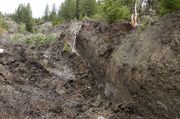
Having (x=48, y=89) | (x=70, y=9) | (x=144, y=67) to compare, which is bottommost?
(x=70, y=9)

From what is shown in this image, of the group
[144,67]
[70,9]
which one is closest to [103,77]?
[144,67]

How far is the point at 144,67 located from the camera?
10898 millimetres

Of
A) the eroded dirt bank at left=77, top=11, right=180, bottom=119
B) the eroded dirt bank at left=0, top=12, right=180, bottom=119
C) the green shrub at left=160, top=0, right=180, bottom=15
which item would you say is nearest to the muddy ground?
the eroded dirt bank at left=0, top=12, right=180, bottom=119

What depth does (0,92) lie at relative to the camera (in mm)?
13773

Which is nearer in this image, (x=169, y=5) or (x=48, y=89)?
(x=169, y=5)

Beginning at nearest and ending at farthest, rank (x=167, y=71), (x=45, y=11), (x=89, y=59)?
(x=167, y=71)
(x=89, y=59)
(x=45, y=11)

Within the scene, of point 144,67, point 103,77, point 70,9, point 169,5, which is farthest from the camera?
point 70,9

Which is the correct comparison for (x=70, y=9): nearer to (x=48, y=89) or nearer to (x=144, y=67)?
(x=48, y=89)

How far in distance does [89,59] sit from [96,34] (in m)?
1.60

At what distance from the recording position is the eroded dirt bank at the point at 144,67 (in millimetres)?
9789

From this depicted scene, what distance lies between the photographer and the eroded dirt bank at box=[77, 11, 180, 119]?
9.79 meters

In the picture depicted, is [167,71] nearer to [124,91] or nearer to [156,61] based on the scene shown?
[156,61]

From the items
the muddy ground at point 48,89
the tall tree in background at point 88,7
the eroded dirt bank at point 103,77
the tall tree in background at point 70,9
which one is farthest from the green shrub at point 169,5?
the tall tree in background at point 70,9

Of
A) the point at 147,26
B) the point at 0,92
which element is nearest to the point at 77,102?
the point at 0,92
